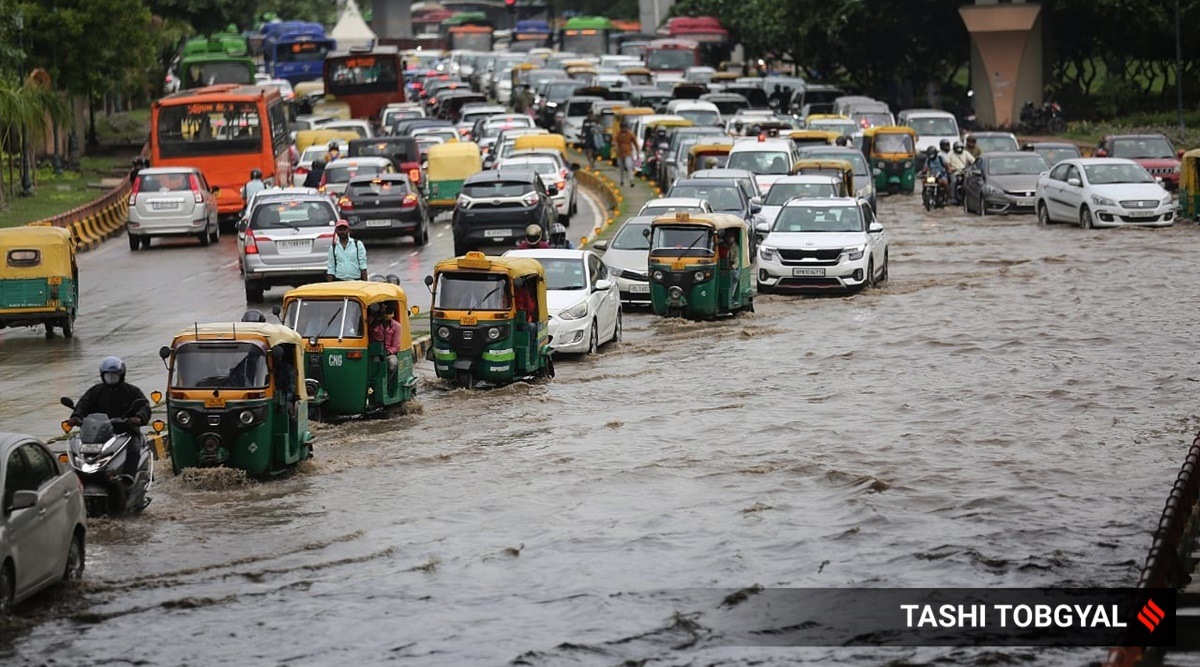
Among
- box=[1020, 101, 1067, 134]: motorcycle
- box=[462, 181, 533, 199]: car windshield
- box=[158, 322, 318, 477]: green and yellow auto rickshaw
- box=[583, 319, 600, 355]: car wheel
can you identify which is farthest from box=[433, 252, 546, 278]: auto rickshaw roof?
box=[1020, 101, 1067, 134]: motorcycle

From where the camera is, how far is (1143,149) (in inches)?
1838

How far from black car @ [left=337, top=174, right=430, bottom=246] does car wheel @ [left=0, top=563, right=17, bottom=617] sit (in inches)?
1019

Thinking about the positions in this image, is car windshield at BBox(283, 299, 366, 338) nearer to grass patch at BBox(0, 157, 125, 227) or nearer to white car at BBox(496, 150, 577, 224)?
white car at BBox(496, 150, 577, 224)

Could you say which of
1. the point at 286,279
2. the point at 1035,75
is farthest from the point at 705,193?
the point at 1035,75

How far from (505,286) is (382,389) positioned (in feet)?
7.96

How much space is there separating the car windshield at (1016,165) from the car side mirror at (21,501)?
115 feet

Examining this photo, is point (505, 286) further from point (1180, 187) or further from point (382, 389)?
point (1180, 187)

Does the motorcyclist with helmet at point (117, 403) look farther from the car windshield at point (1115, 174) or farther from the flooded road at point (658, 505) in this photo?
the car windshield at point (1115, 174)

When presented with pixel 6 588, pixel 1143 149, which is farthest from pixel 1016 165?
pixel 6 588

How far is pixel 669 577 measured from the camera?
15.2m

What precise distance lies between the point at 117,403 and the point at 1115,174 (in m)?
27.7

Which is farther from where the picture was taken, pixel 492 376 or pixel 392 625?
pixel 492 376

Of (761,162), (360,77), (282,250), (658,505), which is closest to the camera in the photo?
(658,505)

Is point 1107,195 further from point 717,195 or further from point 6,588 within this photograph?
point 6,588
